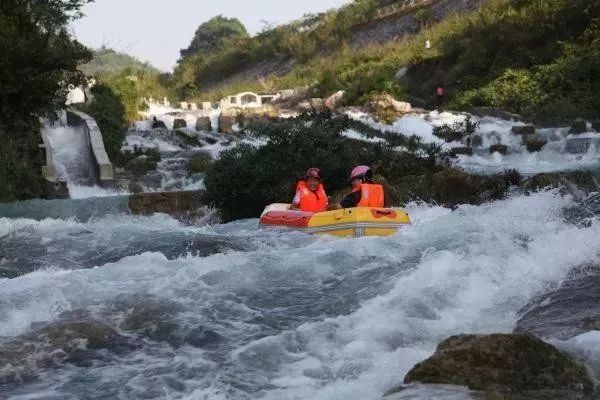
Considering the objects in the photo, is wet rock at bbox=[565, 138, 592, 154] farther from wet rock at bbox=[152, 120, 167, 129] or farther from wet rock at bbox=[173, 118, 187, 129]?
wet rock at bbox=[152, 120, 167, 129]

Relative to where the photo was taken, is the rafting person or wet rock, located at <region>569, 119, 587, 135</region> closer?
the rafting person

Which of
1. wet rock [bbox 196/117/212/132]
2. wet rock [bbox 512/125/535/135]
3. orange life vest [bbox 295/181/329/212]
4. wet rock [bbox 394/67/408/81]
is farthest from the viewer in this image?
wet rock [bbox 394/67/408/81]

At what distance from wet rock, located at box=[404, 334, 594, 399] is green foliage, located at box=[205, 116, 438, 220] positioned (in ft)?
25.9

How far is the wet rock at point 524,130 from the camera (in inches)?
709

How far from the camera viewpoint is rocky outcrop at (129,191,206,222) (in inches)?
514

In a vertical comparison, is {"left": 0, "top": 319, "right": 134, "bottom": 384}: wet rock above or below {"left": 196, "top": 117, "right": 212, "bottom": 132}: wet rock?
below

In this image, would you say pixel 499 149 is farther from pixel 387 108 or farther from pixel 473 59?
pixel 473 59

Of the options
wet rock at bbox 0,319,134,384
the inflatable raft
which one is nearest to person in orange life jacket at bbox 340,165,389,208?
the inflatable raft

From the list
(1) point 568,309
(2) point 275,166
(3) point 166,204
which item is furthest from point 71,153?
(1) point 568,309

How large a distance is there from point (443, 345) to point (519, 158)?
45.4 feet

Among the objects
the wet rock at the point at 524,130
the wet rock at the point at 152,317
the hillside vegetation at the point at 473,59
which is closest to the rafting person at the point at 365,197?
the wet rock at the point at 152,317

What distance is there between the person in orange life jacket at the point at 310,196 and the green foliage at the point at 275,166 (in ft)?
5.15

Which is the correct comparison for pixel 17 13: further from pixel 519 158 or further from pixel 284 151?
pixel 519 158

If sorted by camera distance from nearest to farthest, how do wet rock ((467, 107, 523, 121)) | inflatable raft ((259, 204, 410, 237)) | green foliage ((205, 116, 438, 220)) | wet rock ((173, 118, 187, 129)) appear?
inflatable raft ((259, 204, 410, 237))
green foliage ((205, 116, 438, 220))
wet rock ((467, 107, 523, 121))
wet rock ((173, 118, 187, 129))
